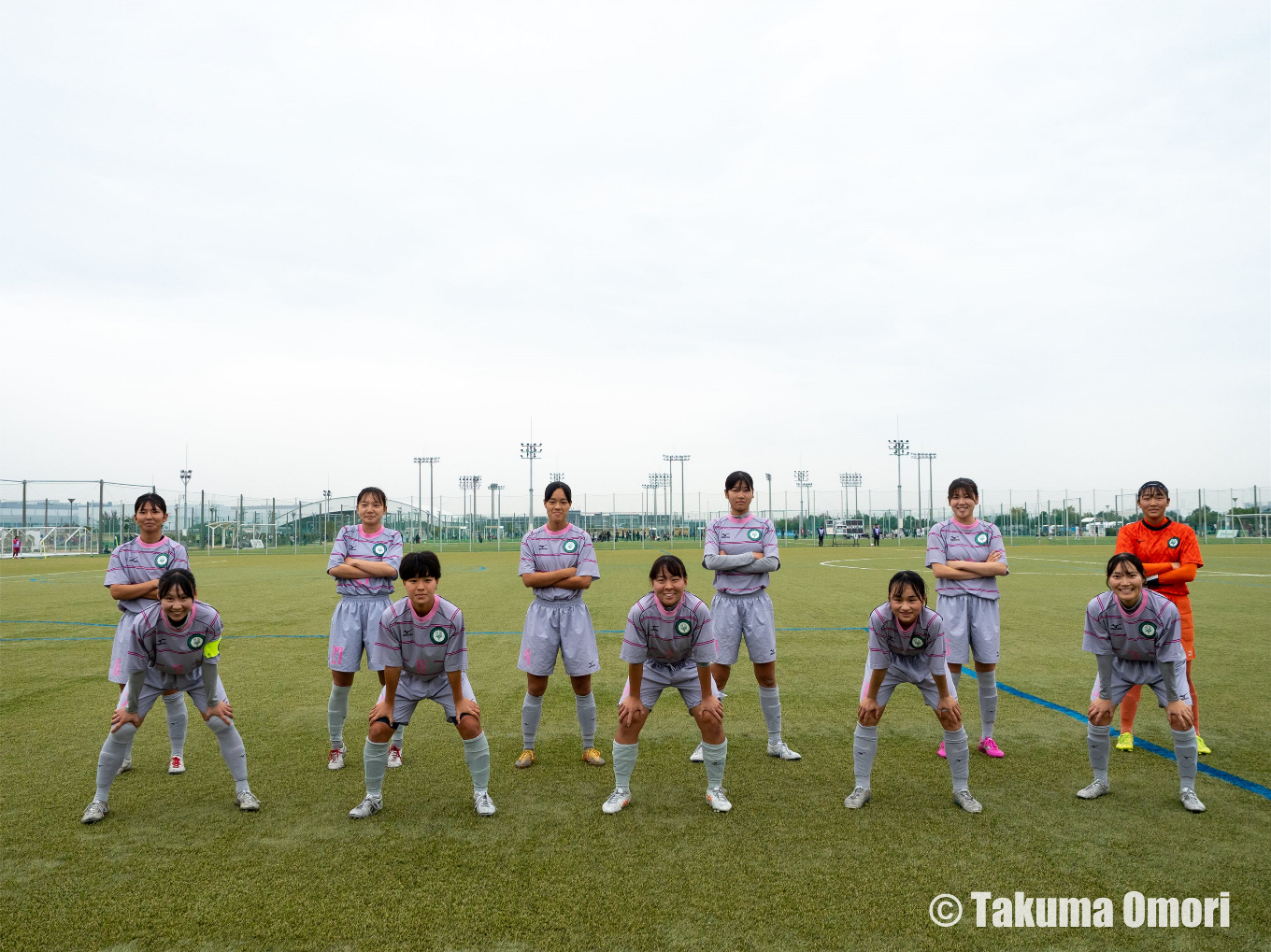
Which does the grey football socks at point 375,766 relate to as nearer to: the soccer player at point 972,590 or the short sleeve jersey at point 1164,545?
the soccer player at point 972,590

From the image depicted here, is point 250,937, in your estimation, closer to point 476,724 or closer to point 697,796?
point 476,724

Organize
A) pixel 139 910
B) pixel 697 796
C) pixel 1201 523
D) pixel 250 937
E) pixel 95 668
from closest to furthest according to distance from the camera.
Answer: pixel 250 937
pixel 139 910
pixel 697 796
pixel 95 668
pixel 1201 523

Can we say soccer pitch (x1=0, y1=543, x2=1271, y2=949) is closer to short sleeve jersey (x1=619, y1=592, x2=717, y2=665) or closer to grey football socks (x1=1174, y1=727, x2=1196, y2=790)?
grey football socks (x1=1174, y1=727, x2=1196, y2=790)

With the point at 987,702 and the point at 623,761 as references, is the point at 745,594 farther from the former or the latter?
the point at 987,702

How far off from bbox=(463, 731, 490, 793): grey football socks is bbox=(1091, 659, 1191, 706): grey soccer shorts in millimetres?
3660

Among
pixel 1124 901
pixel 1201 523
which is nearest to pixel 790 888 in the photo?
pixel 1124 901

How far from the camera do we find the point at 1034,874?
349cm

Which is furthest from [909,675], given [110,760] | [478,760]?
[110,760]

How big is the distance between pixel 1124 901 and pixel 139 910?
4309 mm

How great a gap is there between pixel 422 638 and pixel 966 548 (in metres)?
3.94

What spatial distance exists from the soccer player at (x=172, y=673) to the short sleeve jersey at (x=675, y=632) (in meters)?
2.42

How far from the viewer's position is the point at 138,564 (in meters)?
5.09

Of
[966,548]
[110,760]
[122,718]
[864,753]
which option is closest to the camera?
[122,718]

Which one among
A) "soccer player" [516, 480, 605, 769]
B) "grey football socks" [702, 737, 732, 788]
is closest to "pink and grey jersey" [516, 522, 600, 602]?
"soccer player" [516, 480, 605, 769]
